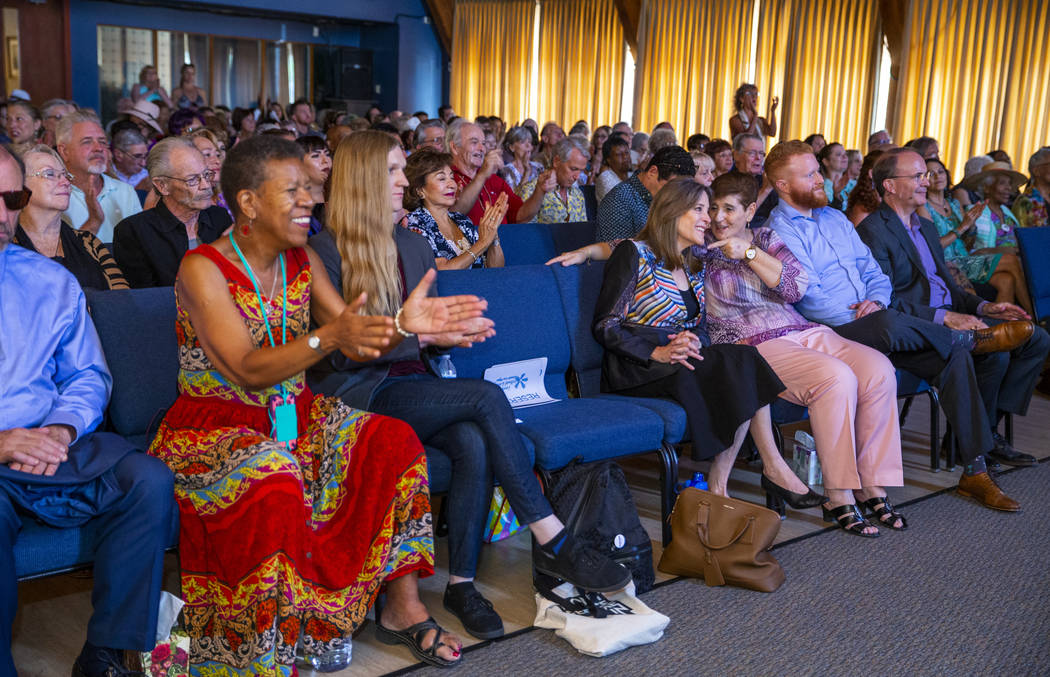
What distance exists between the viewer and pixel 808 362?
3488 millimetres

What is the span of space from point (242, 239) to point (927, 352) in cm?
274

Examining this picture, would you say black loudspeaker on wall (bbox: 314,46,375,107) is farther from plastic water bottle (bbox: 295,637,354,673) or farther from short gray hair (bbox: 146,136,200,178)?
plastic water bottle (bbox: 295,637,354,673)

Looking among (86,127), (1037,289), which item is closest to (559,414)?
(86,127)

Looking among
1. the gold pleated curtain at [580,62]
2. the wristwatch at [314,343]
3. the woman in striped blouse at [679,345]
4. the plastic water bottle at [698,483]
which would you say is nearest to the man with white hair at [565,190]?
the woman in striped blouse at [679,345]

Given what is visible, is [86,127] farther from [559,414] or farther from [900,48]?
[900,48]

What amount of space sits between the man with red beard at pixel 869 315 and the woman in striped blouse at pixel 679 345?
58 cm

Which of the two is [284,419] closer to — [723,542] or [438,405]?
Answer: [438,405]

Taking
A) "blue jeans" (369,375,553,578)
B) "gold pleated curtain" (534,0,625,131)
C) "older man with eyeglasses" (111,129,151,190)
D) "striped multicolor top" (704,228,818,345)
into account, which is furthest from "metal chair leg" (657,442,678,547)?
"gold pleated curtain" (534,0,625,131)

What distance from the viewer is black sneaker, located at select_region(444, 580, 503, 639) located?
2533 millimetres

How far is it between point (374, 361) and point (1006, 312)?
3094 mm

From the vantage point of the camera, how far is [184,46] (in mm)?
15922

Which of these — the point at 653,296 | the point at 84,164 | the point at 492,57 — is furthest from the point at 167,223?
the point at 492,57

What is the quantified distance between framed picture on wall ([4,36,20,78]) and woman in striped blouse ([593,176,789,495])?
549 inches

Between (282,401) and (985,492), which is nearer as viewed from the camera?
(282,401)
